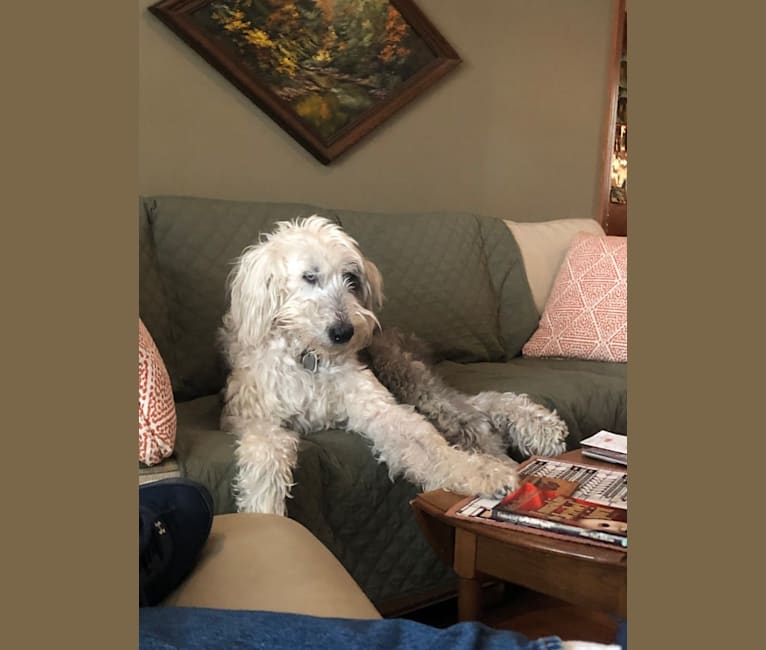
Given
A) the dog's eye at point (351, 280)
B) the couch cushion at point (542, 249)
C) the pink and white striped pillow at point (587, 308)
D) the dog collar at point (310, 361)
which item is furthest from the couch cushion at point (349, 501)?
the couch cushion at point (542, 249)

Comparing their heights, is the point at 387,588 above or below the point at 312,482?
below

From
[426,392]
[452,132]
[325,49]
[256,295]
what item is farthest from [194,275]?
[452,132]

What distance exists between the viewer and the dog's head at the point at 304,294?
5.94ft

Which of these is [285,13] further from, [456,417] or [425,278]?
[456,417]

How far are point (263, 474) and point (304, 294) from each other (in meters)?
0.57

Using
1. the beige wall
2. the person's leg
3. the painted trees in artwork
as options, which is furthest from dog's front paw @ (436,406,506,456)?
the painted trees in artwork

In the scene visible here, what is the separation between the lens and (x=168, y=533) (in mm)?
1023

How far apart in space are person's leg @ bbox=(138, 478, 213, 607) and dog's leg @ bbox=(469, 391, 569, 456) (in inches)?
38.3

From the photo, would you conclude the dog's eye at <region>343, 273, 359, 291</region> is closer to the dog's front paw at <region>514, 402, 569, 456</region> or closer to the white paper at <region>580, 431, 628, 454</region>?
the dog's front paw at <region>514, 402, 569, 456</region>

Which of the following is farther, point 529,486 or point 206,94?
point 206,94

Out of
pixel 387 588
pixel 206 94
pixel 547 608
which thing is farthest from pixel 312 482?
pixel 206 94

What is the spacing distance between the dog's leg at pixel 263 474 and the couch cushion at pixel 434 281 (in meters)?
0.96

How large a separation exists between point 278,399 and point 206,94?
4.28 ft

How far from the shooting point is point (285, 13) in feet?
8.68
